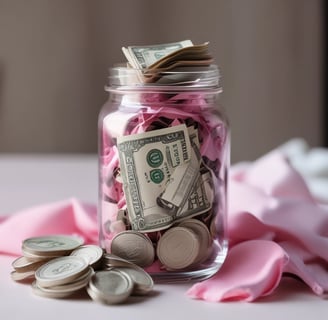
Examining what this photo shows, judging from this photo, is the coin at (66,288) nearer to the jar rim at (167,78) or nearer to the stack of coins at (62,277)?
the stack of coins at (62,277)

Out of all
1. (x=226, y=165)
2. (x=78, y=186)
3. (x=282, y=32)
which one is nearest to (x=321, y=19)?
(x=282, y=32)

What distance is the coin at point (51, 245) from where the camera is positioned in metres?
0.64

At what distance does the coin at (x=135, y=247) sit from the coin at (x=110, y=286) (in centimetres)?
3

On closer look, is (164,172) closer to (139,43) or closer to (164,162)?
(164,162)

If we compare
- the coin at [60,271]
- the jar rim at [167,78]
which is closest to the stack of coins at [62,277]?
the coin at [60,271]

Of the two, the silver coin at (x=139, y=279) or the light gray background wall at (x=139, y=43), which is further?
the light gray background wall at (x=139, y=43)

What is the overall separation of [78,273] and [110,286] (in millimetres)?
28

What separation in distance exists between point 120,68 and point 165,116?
6 centimetres

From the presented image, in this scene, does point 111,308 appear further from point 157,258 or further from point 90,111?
point 90,111

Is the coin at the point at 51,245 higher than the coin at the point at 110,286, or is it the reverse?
the coin at the point at 51,245

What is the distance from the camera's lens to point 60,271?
613 millimetres

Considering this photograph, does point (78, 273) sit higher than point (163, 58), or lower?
lower

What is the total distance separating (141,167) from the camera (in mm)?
633

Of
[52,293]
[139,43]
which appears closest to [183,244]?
[52,293]
